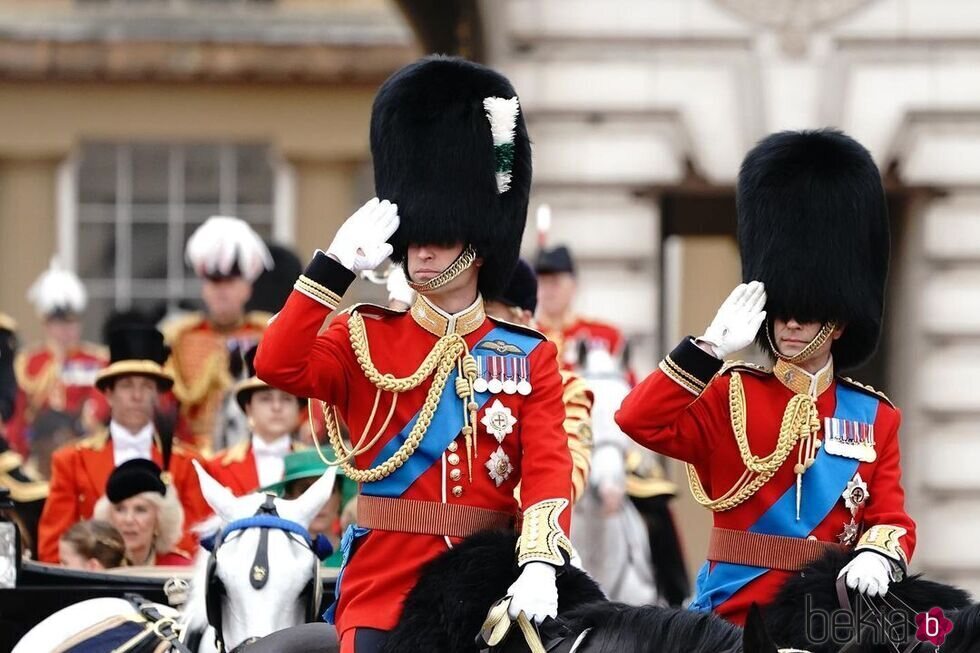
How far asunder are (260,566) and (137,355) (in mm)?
3437

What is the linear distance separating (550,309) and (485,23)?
1.65 meters

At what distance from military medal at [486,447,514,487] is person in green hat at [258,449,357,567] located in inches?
79.2

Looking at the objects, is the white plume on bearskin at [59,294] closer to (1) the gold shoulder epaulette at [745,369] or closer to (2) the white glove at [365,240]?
(1) the gold shoulder epaulette at [745,369]

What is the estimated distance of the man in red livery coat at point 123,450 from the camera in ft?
28.2

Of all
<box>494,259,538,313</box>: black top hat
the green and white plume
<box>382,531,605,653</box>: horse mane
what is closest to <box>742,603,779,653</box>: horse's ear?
<box>382,531,605,653</box>: horse mane

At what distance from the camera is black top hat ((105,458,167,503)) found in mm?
7965

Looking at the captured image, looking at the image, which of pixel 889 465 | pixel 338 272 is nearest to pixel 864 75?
pixel 889 465

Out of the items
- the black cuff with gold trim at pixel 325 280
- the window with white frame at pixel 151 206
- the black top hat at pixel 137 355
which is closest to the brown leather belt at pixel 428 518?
the black cuff with gold trim at pixel 325 280

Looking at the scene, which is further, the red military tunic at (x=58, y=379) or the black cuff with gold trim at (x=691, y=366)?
the red military tunic at (x=58, y=379)

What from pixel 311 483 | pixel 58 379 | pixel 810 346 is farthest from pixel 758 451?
pixel 58 379

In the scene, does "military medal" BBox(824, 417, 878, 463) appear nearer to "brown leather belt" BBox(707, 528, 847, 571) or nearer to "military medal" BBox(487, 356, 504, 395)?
"brown leather belt" BBox(707, 528, 847, 571)

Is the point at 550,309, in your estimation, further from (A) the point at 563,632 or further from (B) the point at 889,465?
(A) the point at 563,632

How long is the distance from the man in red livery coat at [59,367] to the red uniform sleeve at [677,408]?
761cm

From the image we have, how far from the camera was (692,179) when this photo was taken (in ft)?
39.1
